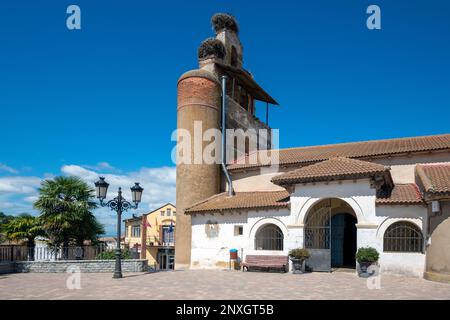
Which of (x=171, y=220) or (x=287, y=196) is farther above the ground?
(x=287, y=196)

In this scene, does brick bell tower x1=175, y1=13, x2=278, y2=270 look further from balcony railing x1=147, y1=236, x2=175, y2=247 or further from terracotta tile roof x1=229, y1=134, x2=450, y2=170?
balcony railing x1=147, y1=236, x2=175, y2=247

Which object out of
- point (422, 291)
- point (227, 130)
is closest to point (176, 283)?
point (422, 291)

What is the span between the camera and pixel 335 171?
53.4 ft

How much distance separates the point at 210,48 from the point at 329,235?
54.6 ft

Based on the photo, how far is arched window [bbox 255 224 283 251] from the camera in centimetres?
1872

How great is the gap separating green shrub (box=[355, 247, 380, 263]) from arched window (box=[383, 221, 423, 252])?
2.60 feet

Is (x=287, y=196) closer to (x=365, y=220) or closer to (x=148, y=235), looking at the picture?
(x=365, y=220)

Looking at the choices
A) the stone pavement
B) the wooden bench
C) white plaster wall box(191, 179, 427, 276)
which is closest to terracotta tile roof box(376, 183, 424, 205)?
white plaster wall box(191, 179, 427, 276)

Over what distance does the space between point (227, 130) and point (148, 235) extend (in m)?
31.8

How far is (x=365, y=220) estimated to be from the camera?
15.8 metres

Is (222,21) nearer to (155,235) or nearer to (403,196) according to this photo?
(403,196)

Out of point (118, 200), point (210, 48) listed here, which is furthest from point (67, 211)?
point (210, 48)

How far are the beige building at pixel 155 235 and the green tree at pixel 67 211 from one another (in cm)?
2821
